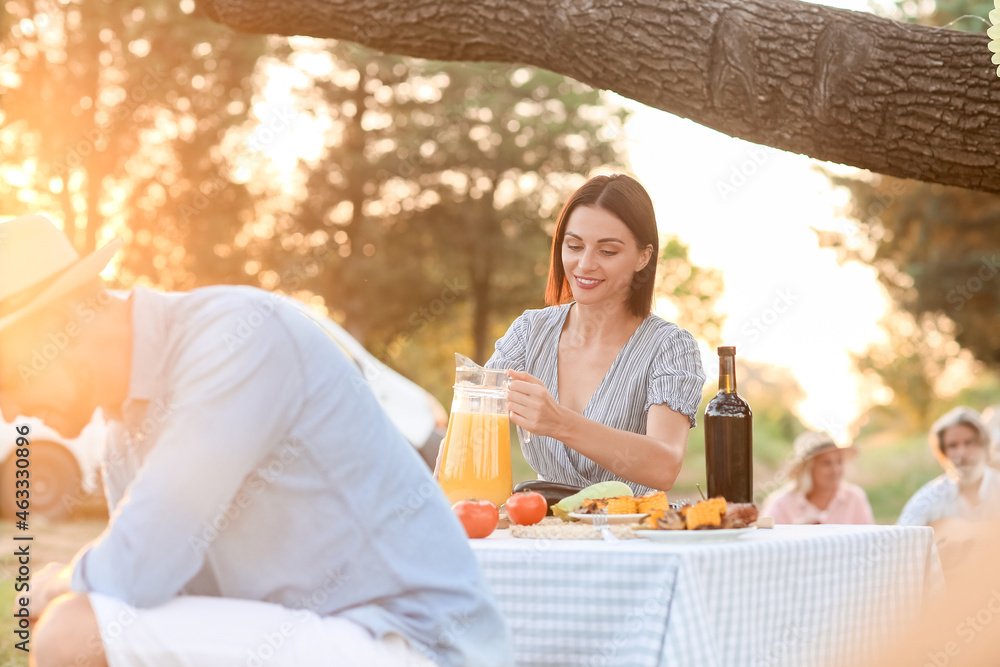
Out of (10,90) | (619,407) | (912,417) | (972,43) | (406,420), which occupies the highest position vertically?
(10,90)

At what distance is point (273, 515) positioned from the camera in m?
1.73

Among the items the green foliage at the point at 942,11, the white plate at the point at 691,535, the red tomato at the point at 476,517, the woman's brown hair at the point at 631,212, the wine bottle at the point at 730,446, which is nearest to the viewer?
the white plate at the point at 691,535

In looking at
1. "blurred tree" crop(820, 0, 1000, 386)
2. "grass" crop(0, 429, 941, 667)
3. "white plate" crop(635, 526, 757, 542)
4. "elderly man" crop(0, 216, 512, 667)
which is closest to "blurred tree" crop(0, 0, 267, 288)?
"grass" crop(0, 429, 941, 667)

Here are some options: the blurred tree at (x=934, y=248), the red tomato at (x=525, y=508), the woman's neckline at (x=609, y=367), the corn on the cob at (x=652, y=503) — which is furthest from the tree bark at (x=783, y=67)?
the blurred tree at (x=934, y=248)

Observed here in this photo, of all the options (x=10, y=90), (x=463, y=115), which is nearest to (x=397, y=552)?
(x=10, y=90)

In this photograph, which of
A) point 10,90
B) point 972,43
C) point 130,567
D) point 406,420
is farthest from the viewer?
point 10,90

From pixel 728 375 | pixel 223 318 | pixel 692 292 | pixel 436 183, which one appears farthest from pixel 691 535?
pixel 692 292

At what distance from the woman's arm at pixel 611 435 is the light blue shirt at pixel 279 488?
869 mm

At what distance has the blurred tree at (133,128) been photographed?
504 inches

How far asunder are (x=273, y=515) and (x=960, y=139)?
3013 millimetres

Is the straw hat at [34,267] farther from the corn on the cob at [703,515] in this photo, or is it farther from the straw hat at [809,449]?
the straw hat at [809,449]

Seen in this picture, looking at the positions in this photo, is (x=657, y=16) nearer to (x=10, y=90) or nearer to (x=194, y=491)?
(x=194, y=491)

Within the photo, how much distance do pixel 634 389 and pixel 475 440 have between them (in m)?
0.89

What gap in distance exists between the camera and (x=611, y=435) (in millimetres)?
2920
